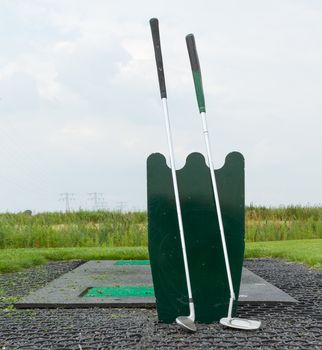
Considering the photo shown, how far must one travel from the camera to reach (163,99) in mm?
3705

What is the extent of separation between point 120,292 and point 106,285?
41 cm

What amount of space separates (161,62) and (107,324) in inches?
64.8

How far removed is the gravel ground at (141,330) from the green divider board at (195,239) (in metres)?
0.17

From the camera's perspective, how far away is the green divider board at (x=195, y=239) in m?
3.65

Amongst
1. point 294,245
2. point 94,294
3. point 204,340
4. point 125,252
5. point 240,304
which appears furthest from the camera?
point 294,245

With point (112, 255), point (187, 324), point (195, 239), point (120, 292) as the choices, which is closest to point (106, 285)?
point (120, 292)

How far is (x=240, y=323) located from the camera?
340 cm

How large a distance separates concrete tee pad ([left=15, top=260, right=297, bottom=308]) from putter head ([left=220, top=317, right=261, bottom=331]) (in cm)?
90

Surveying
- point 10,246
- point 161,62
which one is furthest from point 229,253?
point 10,246

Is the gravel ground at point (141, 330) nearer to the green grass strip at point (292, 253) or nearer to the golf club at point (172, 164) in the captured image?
the golf club at point (172, 164)

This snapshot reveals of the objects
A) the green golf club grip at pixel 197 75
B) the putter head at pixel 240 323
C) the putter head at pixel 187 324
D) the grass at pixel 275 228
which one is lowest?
the putter head at pixel 240 323

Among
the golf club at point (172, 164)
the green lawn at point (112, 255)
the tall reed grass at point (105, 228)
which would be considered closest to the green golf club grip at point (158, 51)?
the golf club at point (172, 164)

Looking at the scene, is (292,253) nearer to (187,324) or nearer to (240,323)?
(240,323)

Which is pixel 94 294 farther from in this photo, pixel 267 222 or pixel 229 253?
pixel 267 222
